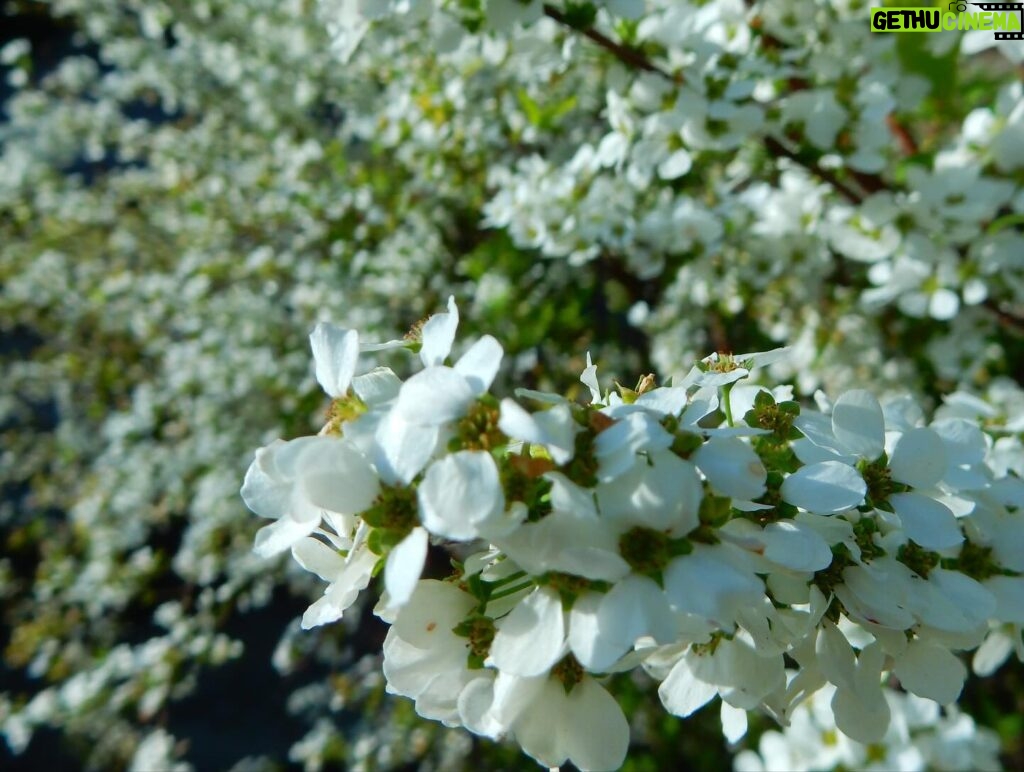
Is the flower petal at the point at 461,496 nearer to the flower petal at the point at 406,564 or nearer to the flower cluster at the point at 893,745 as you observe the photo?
the flower petal at the point at 406,564

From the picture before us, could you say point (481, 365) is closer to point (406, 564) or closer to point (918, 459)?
point (406, 564)

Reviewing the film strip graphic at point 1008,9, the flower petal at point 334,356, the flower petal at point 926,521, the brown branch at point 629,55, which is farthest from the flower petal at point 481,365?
the film strip graphic at point 1008,9

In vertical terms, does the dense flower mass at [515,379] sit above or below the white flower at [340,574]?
below

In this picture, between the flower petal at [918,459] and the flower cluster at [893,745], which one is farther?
the flower cluster at [893,745]

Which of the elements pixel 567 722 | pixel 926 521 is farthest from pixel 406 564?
pixel 926 521

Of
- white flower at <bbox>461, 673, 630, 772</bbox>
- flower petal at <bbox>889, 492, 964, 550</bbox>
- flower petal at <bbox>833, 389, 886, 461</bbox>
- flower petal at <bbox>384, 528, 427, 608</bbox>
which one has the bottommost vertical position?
white flower at <bbox>461, 673, 630, 772</bbox>

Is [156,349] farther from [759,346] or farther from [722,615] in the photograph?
[722,615]

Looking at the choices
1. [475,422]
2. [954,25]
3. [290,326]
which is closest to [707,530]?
[475,422]

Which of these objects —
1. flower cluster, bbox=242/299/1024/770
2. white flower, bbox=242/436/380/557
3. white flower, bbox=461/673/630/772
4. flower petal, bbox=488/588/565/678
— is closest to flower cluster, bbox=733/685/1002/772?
flower cluster, bbox=242/299/1024/770

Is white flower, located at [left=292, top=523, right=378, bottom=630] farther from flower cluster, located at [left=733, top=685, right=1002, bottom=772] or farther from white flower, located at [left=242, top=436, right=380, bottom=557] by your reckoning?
flower cluster, located at [left=733, top=685, right=1002, bottom=772]
